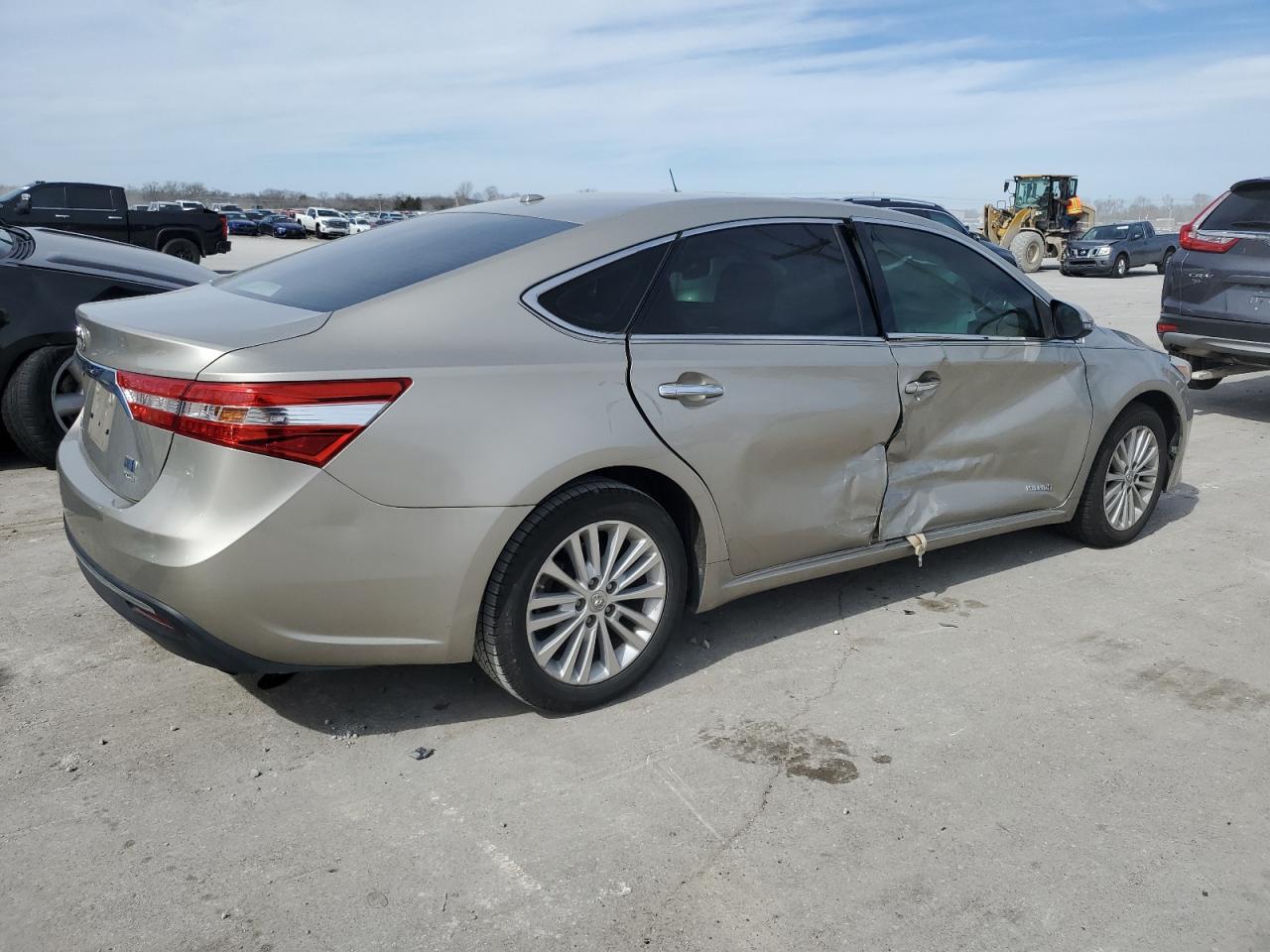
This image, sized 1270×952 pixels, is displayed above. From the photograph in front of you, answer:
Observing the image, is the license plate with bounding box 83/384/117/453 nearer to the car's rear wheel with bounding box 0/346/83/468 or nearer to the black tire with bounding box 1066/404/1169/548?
the car's rear wheel with bounding box 0/346/83/468

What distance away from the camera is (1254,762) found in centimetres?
338

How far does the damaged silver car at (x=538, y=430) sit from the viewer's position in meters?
2.98

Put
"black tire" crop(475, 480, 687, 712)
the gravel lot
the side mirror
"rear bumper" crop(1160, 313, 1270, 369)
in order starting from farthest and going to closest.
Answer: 1. "rear bumper" crop(1160, 313, 1270, 369)
2. the side mirror
3. "black tire" crop(475, 480, 687, 712)
4. the gravel lot

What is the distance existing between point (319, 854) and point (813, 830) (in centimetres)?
131

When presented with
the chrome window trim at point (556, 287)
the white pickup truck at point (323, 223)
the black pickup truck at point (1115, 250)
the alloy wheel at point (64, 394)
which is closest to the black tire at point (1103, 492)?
the chrome window trim at point (556, 287)

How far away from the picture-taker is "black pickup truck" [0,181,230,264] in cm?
2130

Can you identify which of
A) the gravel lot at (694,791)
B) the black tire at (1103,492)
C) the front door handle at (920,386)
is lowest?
the gravel lot at (694,791)

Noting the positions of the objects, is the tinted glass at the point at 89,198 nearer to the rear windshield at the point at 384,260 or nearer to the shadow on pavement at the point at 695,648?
the rear windshield at the point at 384,260

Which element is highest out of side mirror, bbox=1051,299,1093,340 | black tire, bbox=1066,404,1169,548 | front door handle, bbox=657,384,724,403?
side mirror, bbox=1051,299,1093,340

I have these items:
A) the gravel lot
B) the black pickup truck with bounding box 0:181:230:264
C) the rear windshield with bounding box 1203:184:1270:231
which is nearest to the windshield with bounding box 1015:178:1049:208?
the black pickup truck with bounding box 0:181:230:264

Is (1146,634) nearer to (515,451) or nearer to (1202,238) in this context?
(515,451)

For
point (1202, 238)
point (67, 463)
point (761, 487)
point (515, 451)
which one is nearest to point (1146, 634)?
point (761, 487)

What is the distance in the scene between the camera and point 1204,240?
333 inches

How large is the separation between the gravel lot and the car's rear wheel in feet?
6.37
